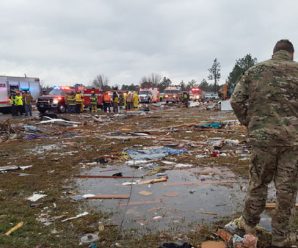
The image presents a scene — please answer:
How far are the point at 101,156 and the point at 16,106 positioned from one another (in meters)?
22.8

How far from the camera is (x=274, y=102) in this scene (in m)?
4.57

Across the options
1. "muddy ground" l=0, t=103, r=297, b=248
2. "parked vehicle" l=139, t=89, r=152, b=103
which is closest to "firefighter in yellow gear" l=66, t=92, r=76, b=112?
"muddy ground" l=0, t=103, r=297, b=248

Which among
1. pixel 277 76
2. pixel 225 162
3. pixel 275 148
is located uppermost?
pixel 277 76

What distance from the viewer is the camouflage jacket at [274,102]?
4.53 meters

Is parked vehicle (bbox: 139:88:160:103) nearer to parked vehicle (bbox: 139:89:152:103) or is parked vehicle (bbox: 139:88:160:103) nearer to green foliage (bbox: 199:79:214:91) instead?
parked vehicle (bbox: 139:89:152:103)

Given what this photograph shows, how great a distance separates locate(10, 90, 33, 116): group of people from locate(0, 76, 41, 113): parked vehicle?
665 mm

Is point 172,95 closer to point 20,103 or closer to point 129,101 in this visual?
point 129,101

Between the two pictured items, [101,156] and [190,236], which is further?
[101,156]

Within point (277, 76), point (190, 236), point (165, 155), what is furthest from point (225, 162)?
point (277, 76)

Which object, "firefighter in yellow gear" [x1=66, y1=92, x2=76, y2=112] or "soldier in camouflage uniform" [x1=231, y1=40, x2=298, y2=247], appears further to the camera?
"firefighter in yellow gear" [x1=66, y1=92, x2=76, y2=112]

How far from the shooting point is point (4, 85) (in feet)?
111

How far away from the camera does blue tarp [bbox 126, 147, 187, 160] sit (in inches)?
439

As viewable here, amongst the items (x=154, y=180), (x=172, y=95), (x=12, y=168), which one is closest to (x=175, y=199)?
(x=154, y=180)

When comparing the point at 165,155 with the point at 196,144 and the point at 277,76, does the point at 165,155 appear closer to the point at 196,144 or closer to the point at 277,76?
the point at 196,144
